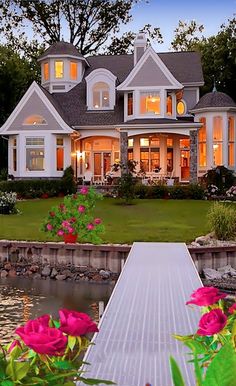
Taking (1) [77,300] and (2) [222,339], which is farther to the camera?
(1) [77,300]

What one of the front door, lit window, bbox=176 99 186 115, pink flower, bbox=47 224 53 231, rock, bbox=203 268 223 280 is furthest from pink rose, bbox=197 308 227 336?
lit window, bbox=176 99 186 115

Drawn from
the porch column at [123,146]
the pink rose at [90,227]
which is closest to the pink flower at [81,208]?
the pink rose at [90,227]

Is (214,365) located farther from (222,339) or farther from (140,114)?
(140,114)

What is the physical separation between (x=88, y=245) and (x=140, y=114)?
17.5 meters

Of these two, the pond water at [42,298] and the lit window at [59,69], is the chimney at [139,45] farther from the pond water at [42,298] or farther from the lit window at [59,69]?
the pond water at [42,298]

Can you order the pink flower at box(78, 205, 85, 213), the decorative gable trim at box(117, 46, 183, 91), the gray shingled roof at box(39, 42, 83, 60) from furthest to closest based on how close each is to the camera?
the gray shingled roof at box(39, 42, 83, 60), the decorative gable trim at box(117, 46, 183, 91), the pink flower at box(78, 205, 85, 213)

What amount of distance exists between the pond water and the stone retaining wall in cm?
62

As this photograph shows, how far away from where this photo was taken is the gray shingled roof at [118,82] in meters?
30.5

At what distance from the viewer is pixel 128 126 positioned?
2848cm

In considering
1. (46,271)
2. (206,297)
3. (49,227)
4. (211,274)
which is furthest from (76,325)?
(49,227)

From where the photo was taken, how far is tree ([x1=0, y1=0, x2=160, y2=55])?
135 ft

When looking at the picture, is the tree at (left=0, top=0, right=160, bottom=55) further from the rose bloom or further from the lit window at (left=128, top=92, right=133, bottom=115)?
the rose bloom

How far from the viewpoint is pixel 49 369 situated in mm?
2176

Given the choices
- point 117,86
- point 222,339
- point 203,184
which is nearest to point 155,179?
point 203,184
